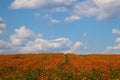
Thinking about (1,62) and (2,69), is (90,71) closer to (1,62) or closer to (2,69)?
(2,69)

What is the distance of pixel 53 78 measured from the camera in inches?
754

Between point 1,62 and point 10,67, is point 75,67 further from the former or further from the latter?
point 1,62

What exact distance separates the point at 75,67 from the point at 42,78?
612 centimetres

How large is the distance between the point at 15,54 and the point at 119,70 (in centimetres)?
1843

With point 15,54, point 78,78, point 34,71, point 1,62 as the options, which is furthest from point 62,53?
point 78,78

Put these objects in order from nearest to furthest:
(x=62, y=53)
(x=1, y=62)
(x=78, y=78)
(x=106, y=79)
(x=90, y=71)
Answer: (x=106, y=79), (x=78, y=78), (x=90, y=71), (x=1, y=62), (x=62, y=53)

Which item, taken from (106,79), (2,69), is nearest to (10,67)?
(2,69)

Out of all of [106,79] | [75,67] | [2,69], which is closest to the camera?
[106,79]

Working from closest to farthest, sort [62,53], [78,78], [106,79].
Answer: [106,79], [78,78], [62,53]

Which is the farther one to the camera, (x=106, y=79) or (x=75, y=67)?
(x=75, y=67)

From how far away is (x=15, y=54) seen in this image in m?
39.6

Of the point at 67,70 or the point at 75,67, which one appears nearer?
the point at 67,70

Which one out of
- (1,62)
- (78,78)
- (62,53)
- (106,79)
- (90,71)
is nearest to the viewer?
(106,79)

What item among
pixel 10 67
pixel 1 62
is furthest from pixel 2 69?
pixel 1 62
